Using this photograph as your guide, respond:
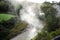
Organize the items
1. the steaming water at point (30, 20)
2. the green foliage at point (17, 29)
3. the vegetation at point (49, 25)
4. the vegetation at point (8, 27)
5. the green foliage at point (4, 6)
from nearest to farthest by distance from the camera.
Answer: the vegetation at point (49, 25), the vegetation at point (8, 27), the green foliage at point (17, 29), the steaming water at point (30, 20), the green foliage at point (4, 6)

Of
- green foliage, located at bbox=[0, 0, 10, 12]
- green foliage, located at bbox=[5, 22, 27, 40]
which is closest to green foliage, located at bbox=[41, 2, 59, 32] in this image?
green foliage, located at bbox=[5, 22, 27, 40]

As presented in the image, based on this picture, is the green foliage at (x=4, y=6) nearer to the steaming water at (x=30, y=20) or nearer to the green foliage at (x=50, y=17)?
the steaming water at (x=30, y=20)

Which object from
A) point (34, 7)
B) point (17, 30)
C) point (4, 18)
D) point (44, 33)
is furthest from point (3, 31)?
point (34, 7)

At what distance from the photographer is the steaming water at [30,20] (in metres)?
3.62

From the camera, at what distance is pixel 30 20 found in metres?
4.25

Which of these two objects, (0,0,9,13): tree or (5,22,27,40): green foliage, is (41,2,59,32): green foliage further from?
(0,0,9,13): tree

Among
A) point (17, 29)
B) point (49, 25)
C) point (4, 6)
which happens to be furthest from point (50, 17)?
point (4, 6)

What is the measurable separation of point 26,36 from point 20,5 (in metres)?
1.22

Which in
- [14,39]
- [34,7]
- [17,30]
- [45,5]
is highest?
[34,7]

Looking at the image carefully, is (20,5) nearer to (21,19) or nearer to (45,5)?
(21,19)

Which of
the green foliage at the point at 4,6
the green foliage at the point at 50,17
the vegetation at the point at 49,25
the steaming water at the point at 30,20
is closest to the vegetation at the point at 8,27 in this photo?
the green foliage at the point at 4,6

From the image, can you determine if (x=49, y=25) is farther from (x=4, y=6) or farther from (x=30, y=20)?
(x=4, y=6)

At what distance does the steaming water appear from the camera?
362cm

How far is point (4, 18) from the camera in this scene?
11.3 feet
